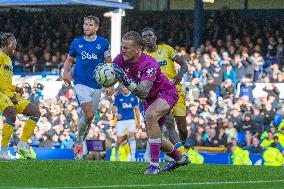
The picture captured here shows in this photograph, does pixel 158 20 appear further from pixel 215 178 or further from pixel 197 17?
pixel 215 178

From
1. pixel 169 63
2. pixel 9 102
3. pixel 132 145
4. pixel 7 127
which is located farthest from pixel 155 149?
pixel 132 145

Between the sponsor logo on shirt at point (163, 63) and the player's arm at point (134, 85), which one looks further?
the sponsor logo on shirt at point (163, 63)

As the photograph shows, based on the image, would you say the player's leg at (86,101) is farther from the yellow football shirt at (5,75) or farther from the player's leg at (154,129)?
the player's leg at (154,129)

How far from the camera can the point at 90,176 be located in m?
12.6

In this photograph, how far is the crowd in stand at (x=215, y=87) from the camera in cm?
2641

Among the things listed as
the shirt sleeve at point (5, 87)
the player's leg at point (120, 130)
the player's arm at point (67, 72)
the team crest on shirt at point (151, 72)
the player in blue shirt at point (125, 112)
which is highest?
the team crest on shirt at point (151, 72)

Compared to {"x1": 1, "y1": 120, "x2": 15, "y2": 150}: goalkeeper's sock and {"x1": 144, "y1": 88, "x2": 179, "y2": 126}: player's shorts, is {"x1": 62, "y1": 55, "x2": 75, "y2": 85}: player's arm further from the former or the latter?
{"x1": 144, "y1": 88, "x2": 179, "y2": 126}: player's shorts

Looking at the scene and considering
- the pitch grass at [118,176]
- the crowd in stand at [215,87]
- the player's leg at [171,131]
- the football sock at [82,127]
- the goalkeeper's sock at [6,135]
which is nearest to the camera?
the pitch grass at [118,176]

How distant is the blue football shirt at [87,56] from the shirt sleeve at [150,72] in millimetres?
4107

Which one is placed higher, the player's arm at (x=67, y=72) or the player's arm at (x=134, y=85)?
the player's arm at (x=134, y=85)

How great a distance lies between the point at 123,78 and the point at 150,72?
0.49 metres

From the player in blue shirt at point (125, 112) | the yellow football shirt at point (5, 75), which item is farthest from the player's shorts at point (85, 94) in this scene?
the player in blue shirt at point (125, 112)

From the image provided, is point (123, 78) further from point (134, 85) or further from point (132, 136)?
point (132, 136)

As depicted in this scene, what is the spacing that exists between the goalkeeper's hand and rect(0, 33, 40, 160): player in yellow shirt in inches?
178
